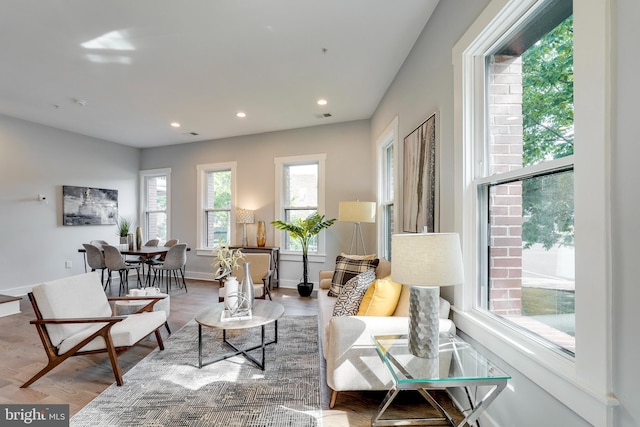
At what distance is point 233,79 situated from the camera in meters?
3.57

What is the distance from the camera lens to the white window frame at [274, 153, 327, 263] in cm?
540

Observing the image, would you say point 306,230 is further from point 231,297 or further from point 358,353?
point 358,353

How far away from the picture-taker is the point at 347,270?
10.8 ft

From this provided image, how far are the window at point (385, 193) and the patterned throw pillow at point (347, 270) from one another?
3.22ft

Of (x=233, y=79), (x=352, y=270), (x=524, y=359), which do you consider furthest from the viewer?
(x=233, y=79)

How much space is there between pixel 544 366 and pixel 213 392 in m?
2.07

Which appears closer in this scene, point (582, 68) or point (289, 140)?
point (582, 68)

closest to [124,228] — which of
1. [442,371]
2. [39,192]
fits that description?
[39,192]

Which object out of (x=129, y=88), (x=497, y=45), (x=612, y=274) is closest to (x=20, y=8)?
(x=129, y=88)

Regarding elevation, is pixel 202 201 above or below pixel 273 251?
above

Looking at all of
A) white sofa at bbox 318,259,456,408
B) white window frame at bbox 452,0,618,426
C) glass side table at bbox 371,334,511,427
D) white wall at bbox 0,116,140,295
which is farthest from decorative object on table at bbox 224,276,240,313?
white wall at bbox 0,116,140,295

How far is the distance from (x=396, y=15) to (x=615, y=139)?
2.08 metres

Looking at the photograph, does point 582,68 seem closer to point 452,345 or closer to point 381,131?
point 452,345

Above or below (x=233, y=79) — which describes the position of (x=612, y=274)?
below
